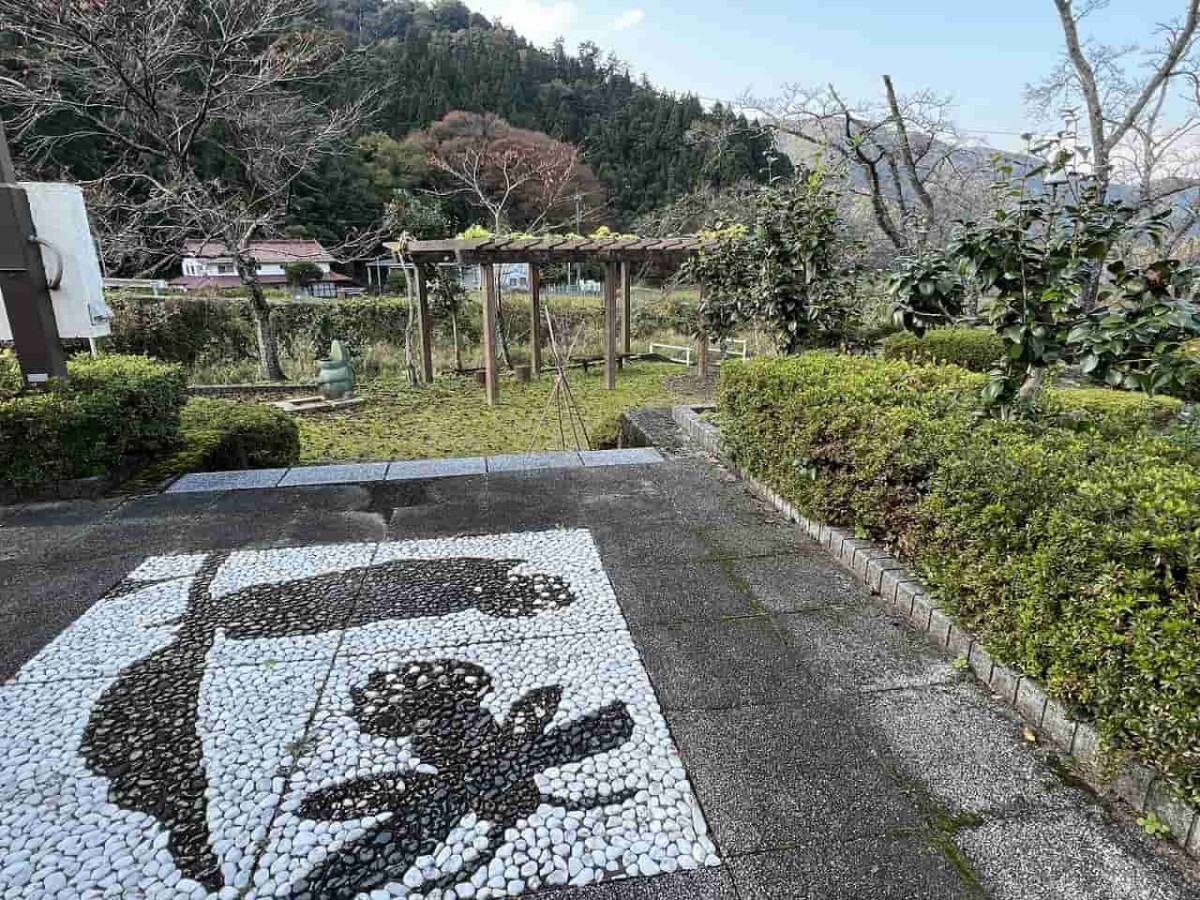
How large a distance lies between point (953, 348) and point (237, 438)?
27.4 ft

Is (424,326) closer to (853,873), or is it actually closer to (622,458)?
(622,458)

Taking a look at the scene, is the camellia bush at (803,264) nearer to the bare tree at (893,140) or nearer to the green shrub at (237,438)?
the green shrub at (237,438)

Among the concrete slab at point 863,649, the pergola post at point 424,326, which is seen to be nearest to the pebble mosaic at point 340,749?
the concrete slab at point 863,649

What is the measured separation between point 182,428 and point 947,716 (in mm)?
5301

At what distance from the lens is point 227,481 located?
13.7 feet

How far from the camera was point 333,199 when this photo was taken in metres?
16.3

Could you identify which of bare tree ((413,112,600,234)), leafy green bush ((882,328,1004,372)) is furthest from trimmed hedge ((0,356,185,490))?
bare tree ((413,112,600,234))

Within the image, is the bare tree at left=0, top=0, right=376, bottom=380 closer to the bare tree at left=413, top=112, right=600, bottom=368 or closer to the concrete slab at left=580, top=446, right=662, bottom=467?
the concrete slab at left=580, top=446, right=662, bottom=467

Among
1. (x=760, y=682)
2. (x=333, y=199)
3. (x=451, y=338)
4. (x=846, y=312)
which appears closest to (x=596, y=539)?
→ (x=760, y=682)

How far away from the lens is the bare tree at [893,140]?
1151cm

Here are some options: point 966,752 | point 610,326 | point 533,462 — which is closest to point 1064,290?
point 966,752

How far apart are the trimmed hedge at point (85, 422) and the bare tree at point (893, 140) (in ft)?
36.1

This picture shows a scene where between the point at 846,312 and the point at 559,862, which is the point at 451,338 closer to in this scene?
the point at 846,312

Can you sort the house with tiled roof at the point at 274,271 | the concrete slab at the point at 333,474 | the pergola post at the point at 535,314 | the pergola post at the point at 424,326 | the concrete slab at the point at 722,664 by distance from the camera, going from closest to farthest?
the concrete slab at the point at 722,664
the concrete slab at the point at 333,474
the pergola post at the point at 424,326
the pergola post at the point at 535,314
the house with tiled roof at the point at 274,271
